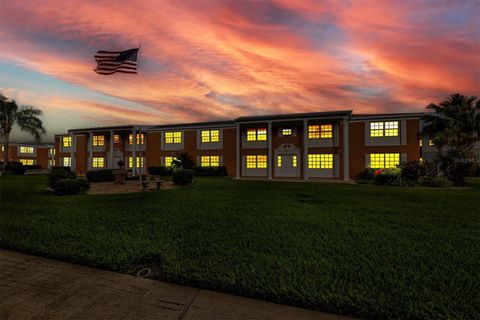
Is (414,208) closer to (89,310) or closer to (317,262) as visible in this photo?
(317,262)

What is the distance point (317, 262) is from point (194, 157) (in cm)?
2641

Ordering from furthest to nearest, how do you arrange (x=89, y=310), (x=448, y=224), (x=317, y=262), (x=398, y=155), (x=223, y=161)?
(x=223, y=161) < (x=398, y=155) < (x=448, y=224) < (x=317, y=262) < (x=89, y=310)

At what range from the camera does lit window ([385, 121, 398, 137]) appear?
22.3 meters

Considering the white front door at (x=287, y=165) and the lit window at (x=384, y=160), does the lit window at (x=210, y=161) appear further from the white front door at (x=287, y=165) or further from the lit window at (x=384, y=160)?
the lit window at (x=384, y=160)

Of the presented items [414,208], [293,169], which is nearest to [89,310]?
[414,208]

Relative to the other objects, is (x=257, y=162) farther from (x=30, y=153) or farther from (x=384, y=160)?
(x=30, y=153)

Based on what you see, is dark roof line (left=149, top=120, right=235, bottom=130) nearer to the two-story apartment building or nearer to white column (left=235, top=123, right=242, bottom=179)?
white column (left=235, top=123, right=242, bottom=179)

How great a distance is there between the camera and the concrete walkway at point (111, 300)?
2619 mm

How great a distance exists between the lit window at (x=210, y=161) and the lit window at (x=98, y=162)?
55.2 ft

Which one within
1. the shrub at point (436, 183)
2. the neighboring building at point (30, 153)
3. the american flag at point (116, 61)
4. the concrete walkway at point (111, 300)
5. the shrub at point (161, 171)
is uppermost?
the american flag at point (116, 61)

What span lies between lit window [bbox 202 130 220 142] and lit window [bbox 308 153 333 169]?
37.1 feet

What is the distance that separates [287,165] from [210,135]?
10252 mm

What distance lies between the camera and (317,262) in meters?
3.79

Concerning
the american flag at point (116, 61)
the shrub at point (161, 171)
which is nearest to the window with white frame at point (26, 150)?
the shrub at point (161, 171)
